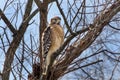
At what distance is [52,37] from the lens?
19.3 ft

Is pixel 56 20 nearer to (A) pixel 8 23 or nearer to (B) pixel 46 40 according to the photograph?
(B) pixel 46 40

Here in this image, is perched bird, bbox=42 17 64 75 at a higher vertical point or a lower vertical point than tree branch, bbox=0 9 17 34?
lower

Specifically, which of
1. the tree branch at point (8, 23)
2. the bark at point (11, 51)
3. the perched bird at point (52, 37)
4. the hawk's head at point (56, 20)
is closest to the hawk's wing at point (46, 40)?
the perched bird at point (52, 37)

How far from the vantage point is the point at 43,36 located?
18.4 feet

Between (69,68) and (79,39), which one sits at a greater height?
(79,39)

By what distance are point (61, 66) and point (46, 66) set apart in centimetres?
20

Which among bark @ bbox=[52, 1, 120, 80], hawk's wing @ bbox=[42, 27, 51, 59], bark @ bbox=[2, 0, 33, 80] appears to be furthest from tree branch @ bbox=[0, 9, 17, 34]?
bark @ bbox=[52, 1, 120, 80]

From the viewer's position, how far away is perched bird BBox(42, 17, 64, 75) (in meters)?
5.64

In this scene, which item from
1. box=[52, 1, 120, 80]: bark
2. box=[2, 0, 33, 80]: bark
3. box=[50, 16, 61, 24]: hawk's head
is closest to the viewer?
box=[52, 1, 120, 80]: bark

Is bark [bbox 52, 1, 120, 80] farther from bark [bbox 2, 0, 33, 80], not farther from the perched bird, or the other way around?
bark [bbox 2, 0, 33, 80]

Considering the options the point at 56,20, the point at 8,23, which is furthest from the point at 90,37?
the point at 8,23

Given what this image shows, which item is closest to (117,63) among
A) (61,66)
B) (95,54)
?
(95,54)

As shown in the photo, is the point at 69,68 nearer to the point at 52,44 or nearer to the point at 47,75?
the point at 47,75

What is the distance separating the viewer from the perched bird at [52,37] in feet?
18.5
